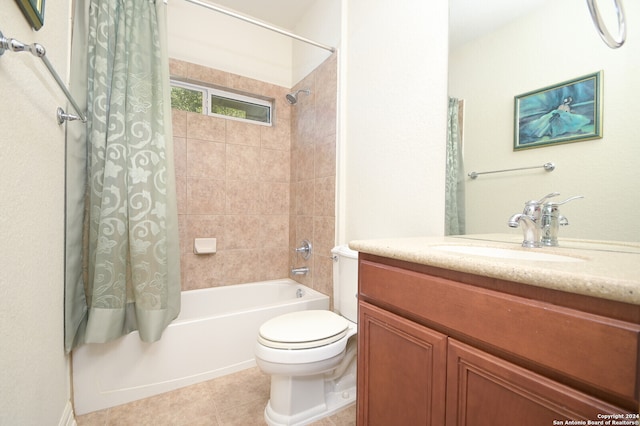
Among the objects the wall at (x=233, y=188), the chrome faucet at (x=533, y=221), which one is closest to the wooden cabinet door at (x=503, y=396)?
the chrome faucet at (x=533, y=221)

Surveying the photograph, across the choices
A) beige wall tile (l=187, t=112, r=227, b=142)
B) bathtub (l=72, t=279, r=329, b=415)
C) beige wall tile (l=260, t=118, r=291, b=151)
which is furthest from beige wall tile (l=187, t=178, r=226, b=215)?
bathtub (l=72, t=279, r=329, b=415)

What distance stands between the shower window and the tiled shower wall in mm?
79

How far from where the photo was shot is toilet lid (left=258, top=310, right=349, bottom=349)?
1171mm

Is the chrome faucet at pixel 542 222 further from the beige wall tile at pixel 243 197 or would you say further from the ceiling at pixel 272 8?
the ceiling at pixel 272 8

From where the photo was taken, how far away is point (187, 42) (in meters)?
2.07

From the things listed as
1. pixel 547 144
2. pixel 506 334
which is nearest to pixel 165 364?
pixel 506 334

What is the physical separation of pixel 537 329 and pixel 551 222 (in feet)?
1.75

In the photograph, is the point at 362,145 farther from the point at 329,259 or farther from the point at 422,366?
the point at 422,366

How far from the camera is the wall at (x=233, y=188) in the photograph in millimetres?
2105

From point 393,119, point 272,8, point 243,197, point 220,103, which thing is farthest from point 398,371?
point 272,8

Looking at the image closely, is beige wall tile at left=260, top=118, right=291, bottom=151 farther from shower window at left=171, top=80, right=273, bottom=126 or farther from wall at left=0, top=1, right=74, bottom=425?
wall at left=0, top=1, right=74, bottom=425

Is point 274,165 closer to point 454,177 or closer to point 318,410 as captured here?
point 454,177

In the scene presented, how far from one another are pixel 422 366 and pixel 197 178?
196 centimetres

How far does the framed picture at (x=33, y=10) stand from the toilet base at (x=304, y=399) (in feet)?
5.04
